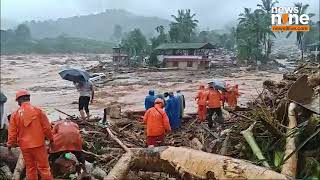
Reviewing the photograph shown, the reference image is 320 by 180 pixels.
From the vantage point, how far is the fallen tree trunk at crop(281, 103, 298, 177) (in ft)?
Answer: 18.2

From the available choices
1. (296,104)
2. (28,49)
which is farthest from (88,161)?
(28,49)

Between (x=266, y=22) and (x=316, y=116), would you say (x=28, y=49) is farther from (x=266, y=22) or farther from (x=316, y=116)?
(x=316, y=116)

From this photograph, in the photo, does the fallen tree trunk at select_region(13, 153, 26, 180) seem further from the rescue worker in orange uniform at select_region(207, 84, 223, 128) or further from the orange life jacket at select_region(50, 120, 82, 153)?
the rescue worker in orange uniform at select_region(207, 84, 223, 128)

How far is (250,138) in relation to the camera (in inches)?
260

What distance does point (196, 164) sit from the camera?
5.40m

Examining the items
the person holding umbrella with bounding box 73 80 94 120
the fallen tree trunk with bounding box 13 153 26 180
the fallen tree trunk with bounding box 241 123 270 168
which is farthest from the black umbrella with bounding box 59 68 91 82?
the fallen tree trunk with bounding box 241 123 270 168

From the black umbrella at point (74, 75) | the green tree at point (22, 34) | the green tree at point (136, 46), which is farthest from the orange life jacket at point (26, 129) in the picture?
the green tree at point (22, 34)

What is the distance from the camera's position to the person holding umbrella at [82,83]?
36.0 ft

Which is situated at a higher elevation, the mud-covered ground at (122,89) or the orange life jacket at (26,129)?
the orange life jacket at (26,129)

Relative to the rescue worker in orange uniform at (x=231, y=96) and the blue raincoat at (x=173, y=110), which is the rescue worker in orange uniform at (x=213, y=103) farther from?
the rescue worker in orange uniform at (x=231, y=96)

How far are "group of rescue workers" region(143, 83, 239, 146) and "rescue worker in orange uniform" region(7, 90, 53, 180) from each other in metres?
2.59

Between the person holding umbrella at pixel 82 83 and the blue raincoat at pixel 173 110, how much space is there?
2.01 meters

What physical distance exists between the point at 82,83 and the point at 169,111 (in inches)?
89.9

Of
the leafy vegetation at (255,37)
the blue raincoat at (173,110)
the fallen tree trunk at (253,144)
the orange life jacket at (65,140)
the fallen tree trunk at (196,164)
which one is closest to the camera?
the fallen tree trunk at (196,164)
